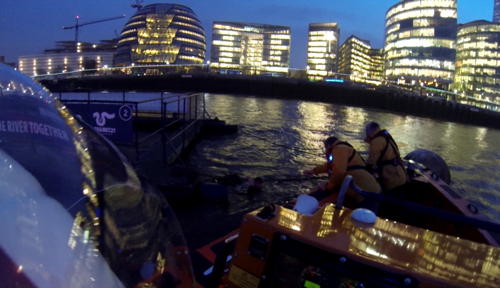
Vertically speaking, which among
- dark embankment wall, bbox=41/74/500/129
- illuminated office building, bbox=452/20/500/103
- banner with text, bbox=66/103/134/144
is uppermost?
illuminated office building, bbox=452/20/500/103

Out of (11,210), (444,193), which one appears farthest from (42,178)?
(444,193)

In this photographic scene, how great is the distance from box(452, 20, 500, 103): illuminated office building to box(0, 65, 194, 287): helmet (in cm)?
10998

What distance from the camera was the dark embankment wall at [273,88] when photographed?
6869 centimetres

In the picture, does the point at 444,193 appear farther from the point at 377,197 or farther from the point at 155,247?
the point at 155,247

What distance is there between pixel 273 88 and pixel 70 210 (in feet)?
269

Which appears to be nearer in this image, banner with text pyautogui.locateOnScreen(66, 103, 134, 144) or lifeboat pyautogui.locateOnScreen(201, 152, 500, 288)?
lifeboat pyautogui.locateOnScreen(201, 152, 500, 288)

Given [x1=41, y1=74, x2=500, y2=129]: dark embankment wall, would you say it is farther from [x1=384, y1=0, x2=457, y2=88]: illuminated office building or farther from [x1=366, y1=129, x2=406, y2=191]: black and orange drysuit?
[x1=366, y1=129, x2=406, y2=191]: black and orange drysuit

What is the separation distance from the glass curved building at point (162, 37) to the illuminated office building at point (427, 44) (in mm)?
69047

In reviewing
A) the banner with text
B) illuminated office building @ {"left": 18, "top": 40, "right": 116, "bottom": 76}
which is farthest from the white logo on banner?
illuminated office building @ {"left": 18, "top": 40, "right": 116, "bottom": 76}

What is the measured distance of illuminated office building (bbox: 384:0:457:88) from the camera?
96812 mm

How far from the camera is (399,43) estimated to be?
10531 cm

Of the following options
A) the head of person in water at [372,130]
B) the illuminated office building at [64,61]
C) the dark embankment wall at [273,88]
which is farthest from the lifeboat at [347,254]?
the illuminated office building at [64,61]

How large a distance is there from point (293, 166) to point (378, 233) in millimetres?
12043

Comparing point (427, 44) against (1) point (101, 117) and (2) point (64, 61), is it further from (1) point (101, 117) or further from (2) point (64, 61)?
(2) point (64, 61)
